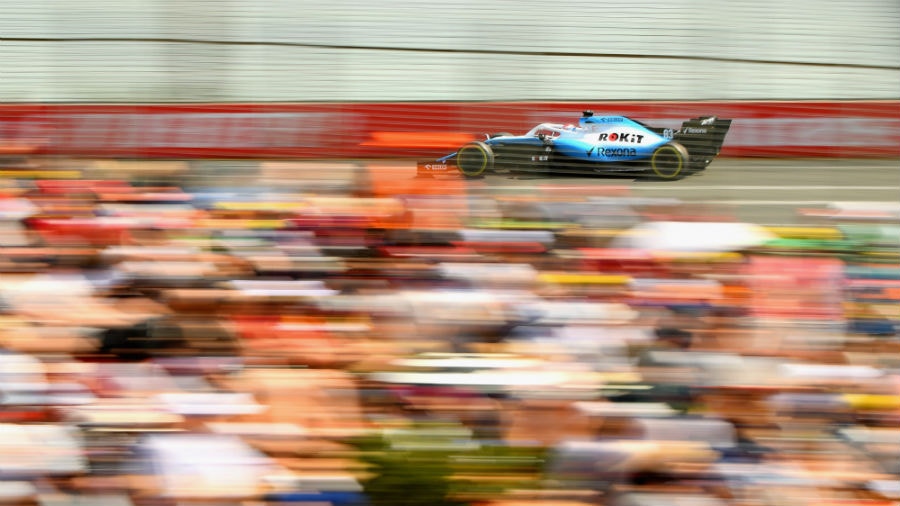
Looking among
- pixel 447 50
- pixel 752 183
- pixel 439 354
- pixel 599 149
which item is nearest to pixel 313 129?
pixel 447 50

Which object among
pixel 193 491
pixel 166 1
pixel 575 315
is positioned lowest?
pixel 193 491

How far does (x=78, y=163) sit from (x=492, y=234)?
195 centimetres

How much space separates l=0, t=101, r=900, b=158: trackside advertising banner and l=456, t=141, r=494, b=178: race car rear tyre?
9 centimetres

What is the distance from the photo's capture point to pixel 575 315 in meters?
2.87

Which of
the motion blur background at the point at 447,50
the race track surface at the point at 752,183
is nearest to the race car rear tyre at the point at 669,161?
the motion blur background at the point at 447,50

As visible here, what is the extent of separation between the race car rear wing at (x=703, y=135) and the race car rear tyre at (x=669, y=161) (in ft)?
0.18

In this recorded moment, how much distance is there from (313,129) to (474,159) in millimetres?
1273

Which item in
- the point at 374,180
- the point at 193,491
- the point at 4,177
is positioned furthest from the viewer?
the point at 4,177

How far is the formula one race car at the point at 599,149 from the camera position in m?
5.83

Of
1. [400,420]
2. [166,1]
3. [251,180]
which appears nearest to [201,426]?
[400,420]

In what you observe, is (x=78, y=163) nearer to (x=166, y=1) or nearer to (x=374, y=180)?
(x=166, y=1)

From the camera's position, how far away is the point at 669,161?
648 centimetres

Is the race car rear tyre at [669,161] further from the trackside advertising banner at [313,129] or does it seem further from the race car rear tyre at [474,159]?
the race car rear tyre at [474,159]

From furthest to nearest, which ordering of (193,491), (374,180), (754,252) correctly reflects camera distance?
(374,180) → (754,252) → (193,491)
